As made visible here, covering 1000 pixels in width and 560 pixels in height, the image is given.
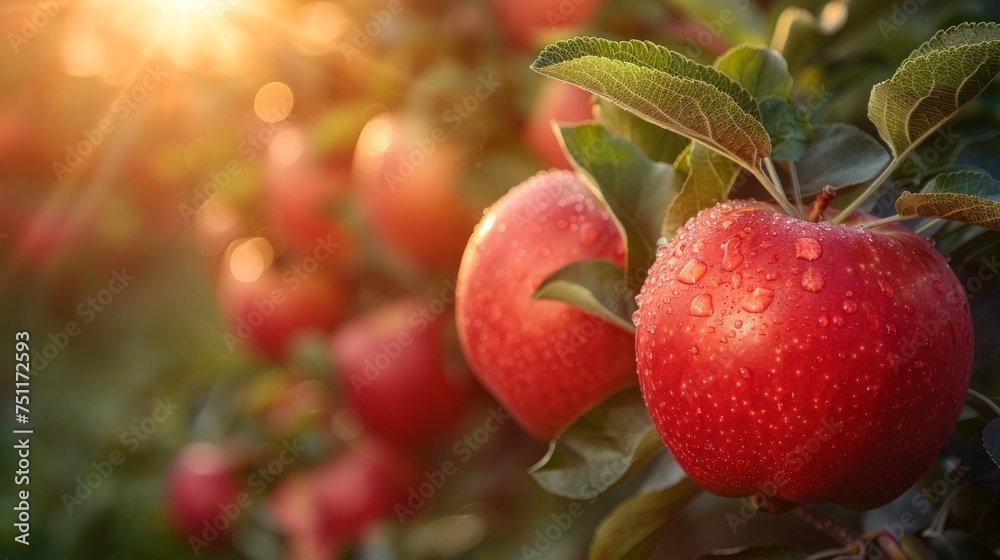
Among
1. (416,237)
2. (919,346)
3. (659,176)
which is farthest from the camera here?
(416,237)

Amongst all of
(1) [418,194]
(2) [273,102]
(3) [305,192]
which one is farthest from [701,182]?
(2) [273,102]

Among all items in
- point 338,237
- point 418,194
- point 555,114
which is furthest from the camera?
point 338,237

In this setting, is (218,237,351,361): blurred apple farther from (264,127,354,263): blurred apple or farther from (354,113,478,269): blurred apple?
(354,113,478,269): blurred apple

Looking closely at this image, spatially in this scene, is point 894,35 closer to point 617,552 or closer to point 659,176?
point 659,176

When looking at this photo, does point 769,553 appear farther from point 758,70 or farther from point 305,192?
point 305,192

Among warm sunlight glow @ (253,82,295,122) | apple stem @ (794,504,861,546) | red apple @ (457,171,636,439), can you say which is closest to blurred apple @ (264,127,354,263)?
warm sunlight glow @ (253,82,295,122)

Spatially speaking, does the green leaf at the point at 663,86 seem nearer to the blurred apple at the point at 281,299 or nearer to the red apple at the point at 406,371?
the red apple at the point at 406,371

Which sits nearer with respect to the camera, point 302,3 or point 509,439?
point 509,439

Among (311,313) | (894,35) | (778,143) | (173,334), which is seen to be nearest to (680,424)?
(778,143)
